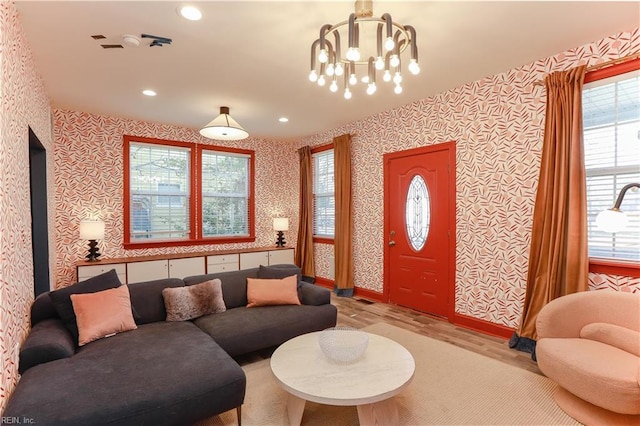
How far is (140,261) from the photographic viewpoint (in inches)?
176

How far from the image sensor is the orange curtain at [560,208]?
8.98 feet

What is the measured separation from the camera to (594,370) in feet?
6.29

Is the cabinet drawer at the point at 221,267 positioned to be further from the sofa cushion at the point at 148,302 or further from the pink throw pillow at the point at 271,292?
the sofa cushion at the point at 148,302

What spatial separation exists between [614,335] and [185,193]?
17.8ft

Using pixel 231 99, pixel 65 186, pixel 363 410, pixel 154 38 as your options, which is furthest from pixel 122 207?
pixel 363 410

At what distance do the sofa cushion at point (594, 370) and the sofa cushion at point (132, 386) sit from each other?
2.06 meters

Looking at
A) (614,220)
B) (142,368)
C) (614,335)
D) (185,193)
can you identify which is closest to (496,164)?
(614,220)

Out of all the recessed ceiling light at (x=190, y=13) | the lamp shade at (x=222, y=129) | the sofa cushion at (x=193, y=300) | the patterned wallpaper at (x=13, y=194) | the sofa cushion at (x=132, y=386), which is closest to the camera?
the sofa cushion at (x=132, y=386)

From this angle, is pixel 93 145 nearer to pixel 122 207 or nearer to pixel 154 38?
pixel 122 207

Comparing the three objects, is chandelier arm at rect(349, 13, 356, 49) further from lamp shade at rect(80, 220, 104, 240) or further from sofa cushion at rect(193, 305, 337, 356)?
lamp shade at rect(80, 220, 104, 240)

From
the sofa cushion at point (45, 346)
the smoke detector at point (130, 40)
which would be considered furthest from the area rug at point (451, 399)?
the smoke detector at point (130, 40)

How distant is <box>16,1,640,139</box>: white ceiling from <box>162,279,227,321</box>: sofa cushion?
2135mm

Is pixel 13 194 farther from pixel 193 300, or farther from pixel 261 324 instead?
pixel 261 324

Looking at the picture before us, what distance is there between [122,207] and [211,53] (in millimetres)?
3084
